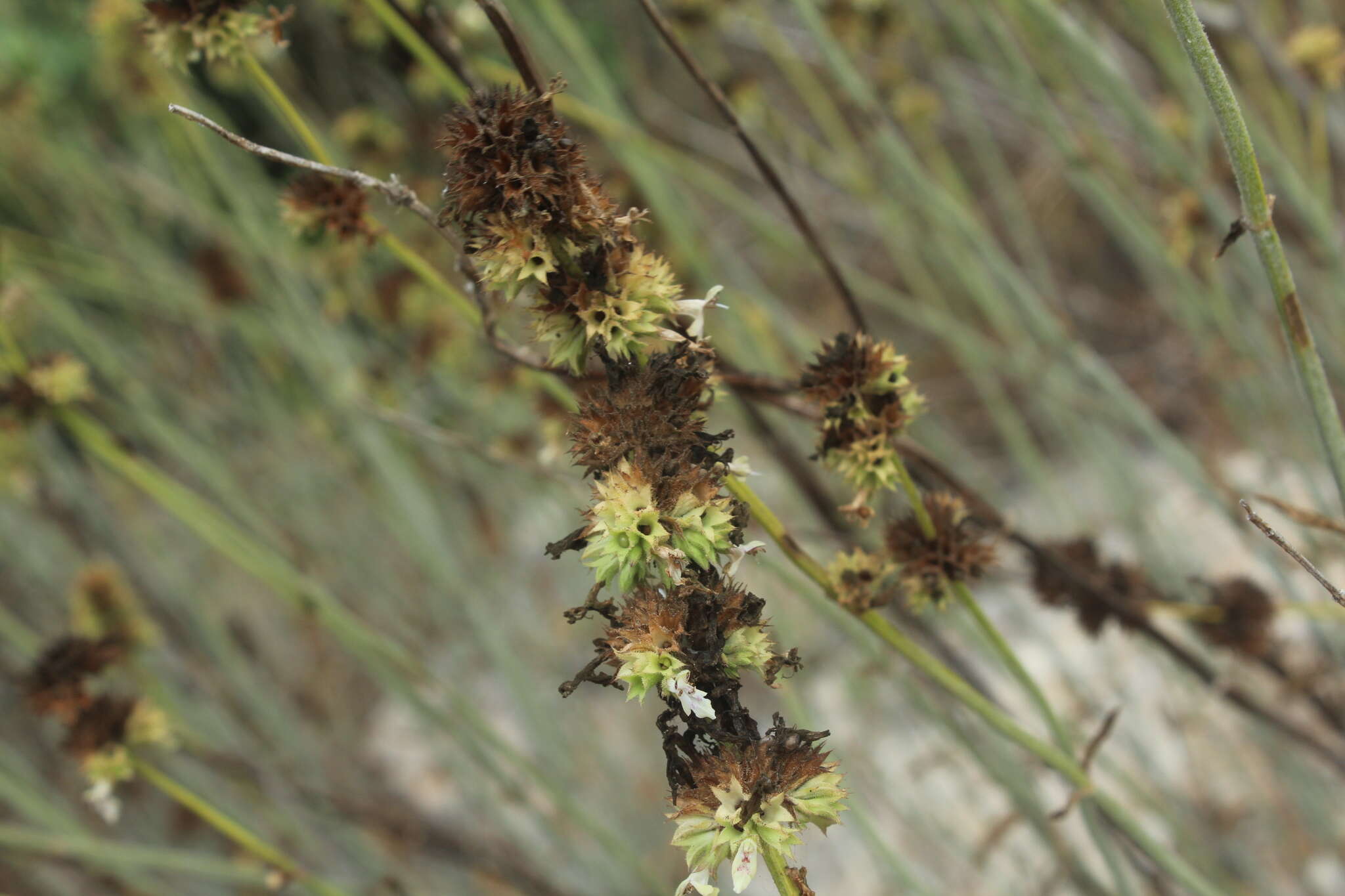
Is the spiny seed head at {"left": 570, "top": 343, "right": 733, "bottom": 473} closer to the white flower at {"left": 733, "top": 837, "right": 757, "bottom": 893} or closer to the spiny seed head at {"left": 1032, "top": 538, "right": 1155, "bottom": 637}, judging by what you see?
the white flower at {"left": 733, "top": 837, "right": 757, "bottom": 893}

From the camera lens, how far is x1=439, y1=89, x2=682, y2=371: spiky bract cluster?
1.63ft

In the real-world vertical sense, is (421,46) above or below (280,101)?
above

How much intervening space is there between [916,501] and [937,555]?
62mm

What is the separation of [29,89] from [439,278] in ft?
5.12

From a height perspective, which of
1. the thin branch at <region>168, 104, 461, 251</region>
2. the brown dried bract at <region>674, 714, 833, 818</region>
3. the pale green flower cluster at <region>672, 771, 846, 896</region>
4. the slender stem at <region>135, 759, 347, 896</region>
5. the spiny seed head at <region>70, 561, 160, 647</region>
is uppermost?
the spiny seed head at <region>70, 561, 160, 647</region>

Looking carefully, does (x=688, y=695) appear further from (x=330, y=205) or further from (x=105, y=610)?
(x=105, y=610)

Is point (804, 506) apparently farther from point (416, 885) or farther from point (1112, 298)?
point (1112, 298)

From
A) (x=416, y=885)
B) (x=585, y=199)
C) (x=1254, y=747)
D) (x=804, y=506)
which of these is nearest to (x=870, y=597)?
(x=585, y=199)

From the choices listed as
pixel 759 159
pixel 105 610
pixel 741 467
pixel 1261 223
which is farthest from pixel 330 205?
pixel 105 610

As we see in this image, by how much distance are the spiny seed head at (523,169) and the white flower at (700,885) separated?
33 centimetres

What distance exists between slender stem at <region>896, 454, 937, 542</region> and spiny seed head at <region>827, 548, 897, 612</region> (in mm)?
34

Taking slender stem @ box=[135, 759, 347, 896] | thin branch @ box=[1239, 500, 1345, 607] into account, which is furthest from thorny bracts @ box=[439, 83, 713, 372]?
slender stem @ box=[135, 759, 347, 896]

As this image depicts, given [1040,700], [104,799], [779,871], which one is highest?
[104,799]

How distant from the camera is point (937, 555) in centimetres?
67
